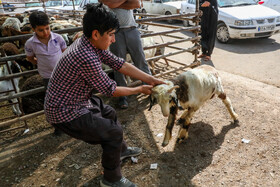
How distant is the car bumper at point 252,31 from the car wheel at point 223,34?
258mm

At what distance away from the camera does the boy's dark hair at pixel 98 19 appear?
5.78ft

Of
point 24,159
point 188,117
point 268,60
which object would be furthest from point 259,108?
point 24,159

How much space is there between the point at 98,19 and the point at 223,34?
7572 millimetres

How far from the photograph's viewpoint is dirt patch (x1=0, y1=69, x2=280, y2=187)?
102 inches

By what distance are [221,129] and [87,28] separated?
251 centimetres

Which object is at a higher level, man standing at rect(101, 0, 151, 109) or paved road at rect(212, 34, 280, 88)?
man standing at rect(101, 0, 151, 109)

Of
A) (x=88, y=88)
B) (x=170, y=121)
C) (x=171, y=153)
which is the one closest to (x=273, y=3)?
(x=170, y=121)

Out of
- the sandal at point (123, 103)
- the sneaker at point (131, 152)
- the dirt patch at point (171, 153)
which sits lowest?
the dirt patch at point (171, 153)

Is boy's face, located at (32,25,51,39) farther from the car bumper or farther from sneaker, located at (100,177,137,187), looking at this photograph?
the car bumper

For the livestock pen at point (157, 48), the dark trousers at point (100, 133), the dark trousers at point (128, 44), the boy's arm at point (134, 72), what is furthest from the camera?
the dark trousers at point (128, 44)

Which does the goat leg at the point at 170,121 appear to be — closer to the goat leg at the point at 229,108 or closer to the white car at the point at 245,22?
the goat leg at the point at 229,108

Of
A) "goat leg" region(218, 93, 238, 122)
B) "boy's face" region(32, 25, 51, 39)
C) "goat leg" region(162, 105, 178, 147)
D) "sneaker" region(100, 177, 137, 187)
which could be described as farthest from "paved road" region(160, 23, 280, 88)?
"boy's face" region(32, 25, 51, 39)

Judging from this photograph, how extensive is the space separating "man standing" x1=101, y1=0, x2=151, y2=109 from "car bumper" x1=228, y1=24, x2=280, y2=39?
5255 millimetres

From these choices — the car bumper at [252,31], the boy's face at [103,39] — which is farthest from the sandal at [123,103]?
the car bumper at [252,31]
